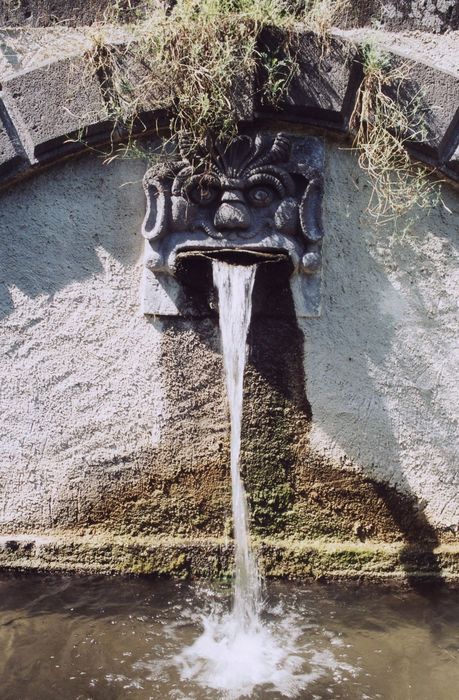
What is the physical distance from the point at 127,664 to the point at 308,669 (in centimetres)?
61

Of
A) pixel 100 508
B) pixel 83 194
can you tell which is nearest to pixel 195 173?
pixel 83 194

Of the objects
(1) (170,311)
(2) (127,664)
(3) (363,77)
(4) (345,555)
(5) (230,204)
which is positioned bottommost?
(4) (345,555)

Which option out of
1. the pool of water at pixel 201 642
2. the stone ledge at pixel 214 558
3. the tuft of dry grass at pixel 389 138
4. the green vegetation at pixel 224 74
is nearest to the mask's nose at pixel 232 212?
the green vegetation at pixel 224 74

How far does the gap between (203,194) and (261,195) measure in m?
0.24

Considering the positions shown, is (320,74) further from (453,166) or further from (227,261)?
(227,261)

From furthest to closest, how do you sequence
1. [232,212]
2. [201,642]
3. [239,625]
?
[232,212] < [239,625] < [201,642]

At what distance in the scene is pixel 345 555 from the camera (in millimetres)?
2953

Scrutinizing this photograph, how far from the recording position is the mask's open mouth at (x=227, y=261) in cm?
285

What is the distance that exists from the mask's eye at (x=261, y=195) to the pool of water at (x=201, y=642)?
5.20 ft

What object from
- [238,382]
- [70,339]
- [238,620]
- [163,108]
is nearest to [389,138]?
[163,108]

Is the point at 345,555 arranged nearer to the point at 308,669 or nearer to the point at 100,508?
the point at 308,669

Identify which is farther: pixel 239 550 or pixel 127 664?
pixel 239 550

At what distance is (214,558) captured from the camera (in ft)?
9.71

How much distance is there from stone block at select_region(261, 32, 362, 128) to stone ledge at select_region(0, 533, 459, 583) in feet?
5.97
